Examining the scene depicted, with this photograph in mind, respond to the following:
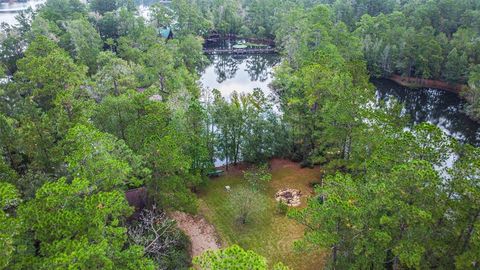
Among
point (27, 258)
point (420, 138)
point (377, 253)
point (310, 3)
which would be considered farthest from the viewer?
point (310, 3)

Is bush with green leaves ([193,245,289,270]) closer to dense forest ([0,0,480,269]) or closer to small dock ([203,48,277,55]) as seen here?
dense forest ([0,0,480,269])

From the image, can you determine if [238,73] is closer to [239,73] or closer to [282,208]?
[239,73]

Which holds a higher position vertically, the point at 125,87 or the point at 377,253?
the point at 125,87

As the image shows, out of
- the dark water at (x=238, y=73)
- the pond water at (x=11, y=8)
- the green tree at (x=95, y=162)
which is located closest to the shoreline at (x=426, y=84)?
the dark water at (x=238, y=73)

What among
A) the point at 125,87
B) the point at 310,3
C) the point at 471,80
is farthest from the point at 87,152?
the point at 310,3

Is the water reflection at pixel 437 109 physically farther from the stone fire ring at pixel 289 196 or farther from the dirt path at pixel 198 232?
the dirt path at pixel 198 232

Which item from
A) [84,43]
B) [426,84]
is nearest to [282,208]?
[84,43]

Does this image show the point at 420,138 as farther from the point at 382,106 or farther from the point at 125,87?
the point at 125,87
